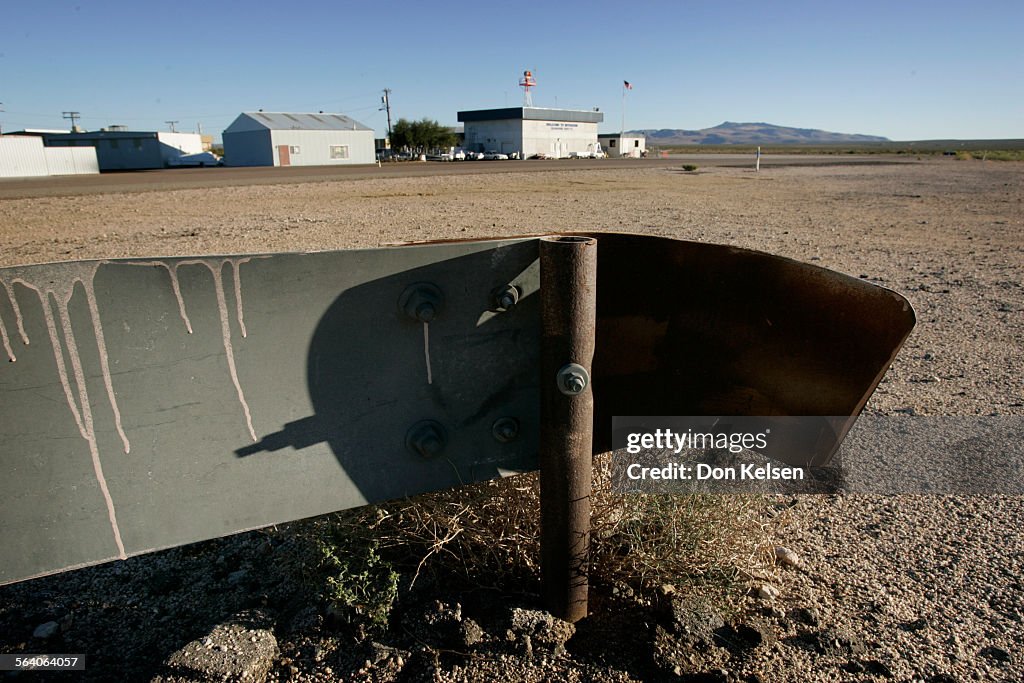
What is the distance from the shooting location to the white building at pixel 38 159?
47.9 meters

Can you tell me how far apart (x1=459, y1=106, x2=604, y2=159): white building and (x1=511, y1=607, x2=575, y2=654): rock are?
7656cm

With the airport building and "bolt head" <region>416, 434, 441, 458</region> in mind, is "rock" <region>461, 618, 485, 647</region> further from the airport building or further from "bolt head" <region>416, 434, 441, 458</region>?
A: the airport building

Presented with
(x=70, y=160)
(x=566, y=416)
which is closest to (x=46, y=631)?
(x=566, y=416)

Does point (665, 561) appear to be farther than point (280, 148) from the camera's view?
No

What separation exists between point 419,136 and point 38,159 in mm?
40701

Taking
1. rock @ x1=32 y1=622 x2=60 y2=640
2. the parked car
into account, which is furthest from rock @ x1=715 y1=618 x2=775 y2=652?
the parked car

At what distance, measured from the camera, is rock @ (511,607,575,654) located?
7.47 feet

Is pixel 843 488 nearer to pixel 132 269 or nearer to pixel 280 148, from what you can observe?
pixel 132 269

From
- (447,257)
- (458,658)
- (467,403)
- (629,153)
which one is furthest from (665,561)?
(629,153)

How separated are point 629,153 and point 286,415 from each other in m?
92.1

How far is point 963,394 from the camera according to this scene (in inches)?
179

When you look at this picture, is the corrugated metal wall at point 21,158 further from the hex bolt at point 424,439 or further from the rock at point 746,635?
the rock at point 746,635

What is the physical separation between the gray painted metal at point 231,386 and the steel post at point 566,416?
150 millimetres

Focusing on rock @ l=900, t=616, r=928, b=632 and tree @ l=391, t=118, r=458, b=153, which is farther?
tree @ l=391, t=118, r=458, b=153
